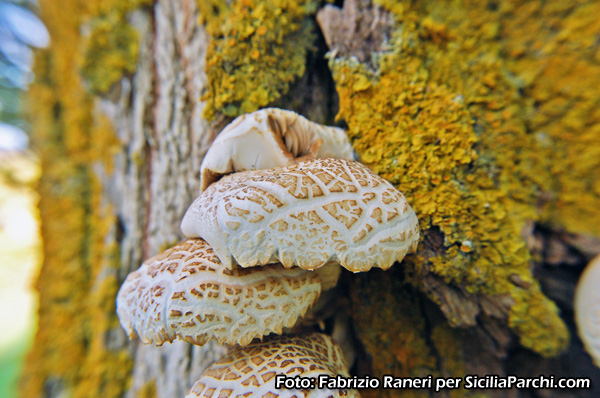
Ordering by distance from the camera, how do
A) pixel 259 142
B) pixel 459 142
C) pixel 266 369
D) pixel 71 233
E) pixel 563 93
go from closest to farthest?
pixel 266 369 < pixel 259 142 < pixel 459 142 < pixel 563 93 < pixel 71 233

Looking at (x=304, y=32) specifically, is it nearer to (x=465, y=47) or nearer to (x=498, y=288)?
(x=465, y=47)

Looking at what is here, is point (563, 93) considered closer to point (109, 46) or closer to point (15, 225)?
point (109, 46)

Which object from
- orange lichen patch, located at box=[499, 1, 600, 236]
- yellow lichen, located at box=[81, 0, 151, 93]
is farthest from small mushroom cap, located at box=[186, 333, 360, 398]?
yellow lichen, located at box=[81, 0, 151, 93]

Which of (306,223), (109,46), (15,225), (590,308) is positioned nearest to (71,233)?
(109,46)

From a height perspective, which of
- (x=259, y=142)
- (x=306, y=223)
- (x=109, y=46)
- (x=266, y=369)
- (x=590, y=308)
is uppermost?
(x=109, y=46)

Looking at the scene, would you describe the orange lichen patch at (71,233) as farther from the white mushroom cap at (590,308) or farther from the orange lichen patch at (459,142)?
the white mushroom cap at (590,308)

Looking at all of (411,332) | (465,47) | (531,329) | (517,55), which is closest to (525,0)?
(517,55)
